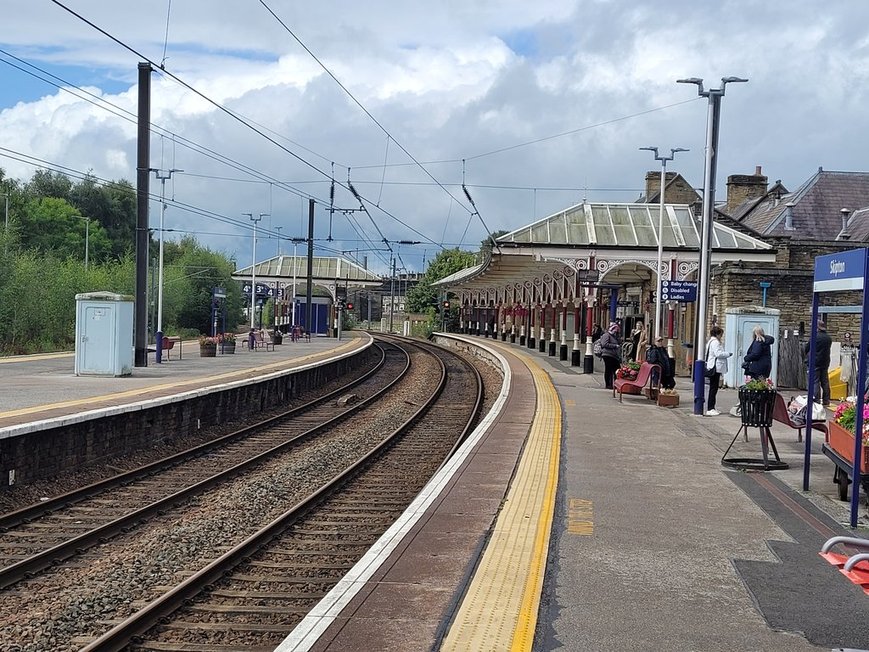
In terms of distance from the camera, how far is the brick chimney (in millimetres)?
51781

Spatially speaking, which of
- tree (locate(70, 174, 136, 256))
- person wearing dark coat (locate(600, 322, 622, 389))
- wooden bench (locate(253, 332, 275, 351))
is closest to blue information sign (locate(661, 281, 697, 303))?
person wearing dark coat (locate(600, 322, 622, 389))

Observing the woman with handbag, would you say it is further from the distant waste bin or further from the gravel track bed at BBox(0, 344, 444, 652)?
the distant waste bin

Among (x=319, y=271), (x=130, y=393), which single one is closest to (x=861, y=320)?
(x=130, y=393)

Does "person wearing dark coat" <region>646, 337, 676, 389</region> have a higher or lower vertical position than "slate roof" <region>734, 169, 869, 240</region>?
lower

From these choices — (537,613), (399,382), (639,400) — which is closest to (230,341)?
(399,382)

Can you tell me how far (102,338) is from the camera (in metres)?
21.2

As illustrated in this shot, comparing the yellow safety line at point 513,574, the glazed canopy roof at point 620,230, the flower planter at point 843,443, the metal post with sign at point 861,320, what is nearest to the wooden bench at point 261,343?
the glazed canopy roof at point 620,230

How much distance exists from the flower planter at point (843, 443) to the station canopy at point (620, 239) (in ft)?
61.6

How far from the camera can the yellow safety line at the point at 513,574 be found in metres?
5.16

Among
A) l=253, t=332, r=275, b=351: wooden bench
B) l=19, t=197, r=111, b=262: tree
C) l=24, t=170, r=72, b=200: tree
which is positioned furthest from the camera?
l=24, t=170, r=72, b=200: tree

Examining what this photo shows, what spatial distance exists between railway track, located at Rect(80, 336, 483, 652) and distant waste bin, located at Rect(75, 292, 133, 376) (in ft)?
27.3

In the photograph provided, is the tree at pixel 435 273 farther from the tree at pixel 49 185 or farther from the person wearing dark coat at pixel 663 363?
the person wearing dark coat at pixel 663 363

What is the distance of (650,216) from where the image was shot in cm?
3162

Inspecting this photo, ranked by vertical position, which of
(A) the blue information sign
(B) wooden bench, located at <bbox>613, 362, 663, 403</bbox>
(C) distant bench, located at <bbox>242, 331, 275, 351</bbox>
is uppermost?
(A) the blue information sign
